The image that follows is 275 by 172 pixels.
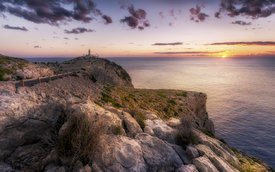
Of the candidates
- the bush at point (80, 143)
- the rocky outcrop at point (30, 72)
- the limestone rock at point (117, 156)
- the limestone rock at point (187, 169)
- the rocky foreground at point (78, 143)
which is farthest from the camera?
the rocky outcrop at point (30, 72)

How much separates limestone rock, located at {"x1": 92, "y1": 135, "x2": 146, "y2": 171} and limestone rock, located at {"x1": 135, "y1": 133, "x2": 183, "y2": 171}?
1.67ft

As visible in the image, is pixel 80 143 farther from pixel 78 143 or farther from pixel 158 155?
pixel 158 155

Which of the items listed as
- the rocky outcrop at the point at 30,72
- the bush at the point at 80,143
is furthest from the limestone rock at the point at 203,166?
the rocky outcrop at the point at 30,72

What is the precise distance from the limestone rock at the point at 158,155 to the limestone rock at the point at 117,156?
0.51 meters

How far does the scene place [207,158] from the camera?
28.7 feet

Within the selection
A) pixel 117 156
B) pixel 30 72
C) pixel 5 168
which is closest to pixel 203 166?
pixel 117 156

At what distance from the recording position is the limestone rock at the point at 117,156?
6.60 meters

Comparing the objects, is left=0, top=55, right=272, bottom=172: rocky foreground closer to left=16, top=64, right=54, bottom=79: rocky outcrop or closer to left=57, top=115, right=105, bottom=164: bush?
left=57, top=115, right=105, bottom=164: bush

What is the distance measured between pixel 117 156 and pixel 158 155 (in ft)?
9.71

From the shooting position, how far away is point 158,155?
8352 mm

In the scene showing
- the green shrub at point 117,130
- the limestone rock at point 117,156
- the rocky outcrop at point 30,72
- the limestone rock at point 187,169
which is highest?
→ the rocky outcrop at point 30,72

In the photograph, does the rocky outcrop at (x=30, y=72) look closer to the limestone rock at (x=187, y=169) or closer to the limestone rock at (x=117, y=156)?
the limestone rock at (x=117, y=156)

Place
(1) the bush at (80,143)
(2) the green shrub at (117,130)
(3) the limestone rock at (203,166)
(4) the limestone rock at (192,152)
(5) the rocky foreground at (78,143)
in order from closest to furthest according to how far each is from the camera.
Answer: (1) the bush at (80,143)
(5) the rocky foreground at (78,143)
(3) the limestone rock at (203,166)
(4) the limestone rock at (192,152)
(2) the green shrub at (117,130)

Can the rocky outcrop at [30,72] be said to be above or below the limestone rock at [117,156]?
above
